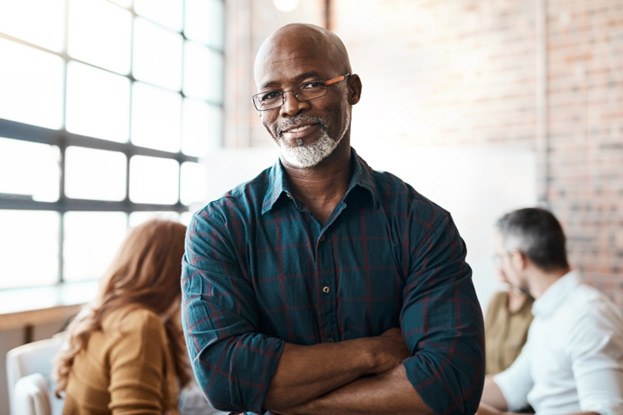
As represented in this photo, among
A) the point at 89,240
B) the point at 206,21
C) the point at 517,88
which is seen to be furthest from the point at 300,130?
the point at 206,21

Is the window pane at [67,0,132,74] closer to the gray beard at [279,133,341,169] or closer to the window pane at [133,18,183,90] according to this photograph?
the window pane at [133,18,183,90]

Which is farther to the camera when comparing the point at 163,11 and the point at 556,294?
the point at 163,11

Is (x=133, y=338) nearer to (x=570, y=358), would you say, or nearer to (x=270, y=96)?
(x=270, y=96)

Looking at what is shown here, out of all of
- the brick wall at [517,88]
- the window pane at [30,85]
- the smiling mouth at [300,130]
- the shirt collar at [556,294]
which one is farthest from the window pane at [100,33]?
the shirt collar at [556,294]

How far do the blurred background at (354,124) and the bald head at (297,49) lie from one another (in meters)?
2.21

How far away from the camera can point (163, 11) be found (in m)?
4.78

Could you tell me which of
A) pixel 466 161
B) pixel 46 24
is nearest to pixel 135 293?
pixel 466 161

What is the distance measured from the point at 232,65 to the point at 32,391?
4.28 metres

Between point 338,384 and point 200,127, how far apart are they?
14.2ft

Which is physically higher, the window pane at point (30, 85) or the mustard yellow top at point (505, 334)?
the window pane at point (30, 85)

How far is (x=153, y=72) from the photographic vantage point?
4.66 m

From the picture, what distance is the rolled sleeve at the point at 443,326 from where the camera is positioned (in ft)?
3.78

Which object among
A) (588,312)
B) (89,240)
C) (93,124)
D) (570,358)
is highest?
(93,124)

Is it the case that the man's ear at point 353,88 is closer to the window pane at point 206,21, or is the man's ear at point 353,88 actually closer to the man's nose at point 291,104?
the man's nose at point 291,104
